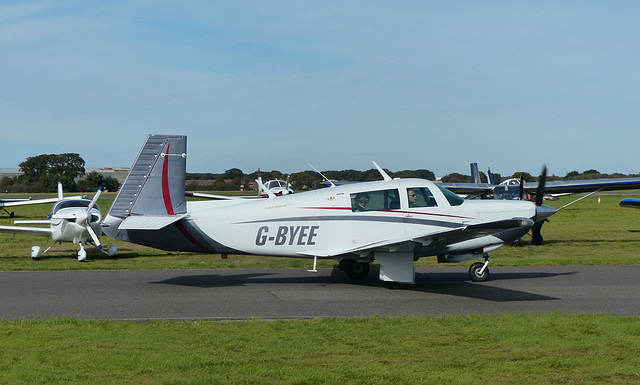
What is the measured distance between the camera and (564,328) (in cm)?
782

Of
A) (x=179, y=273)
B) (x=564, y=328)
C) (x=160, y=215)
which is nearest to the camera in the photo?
(x=564, y=328)

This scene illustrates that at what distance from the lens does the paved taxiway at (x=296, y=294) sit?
30.8ft

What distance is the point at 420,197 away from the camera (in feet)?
38.5

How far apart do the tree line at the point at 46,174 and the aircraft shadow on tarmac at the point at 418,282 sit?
96.7m

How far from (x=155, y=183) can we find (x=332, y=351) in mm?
6018

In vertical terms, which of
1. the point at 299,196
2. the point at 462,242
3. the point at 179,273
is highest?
the point at 299,196

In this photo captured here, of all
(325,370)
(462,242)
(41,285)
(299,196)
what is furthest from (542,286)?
(41,285)

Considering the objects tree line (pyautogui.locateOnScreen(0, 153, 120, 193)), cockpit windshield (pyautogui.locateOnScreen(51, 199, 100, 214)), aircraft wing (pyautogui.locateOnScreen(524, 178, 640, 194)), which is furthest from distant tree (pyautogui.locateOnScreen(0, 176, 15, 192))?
aircraft wing (pyautogui.locateOnScreen(524, 178, 640, 194))

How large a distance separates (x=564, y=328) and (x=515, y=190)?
56.1ft

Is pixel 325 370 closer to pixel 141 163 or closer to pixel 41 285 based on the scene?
pixel 141 163

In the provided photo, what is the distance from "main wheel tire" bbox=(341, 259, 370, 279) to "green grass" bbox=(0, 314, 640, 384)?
13.8 feet

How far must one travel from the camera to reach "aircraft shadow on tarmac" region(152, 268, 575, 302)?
36.2ft

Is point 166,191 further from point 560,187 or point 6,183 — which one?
point 6,183

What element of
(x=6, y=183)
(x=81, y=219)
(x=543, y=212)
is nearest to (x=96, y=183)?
(x=6, y=183)
